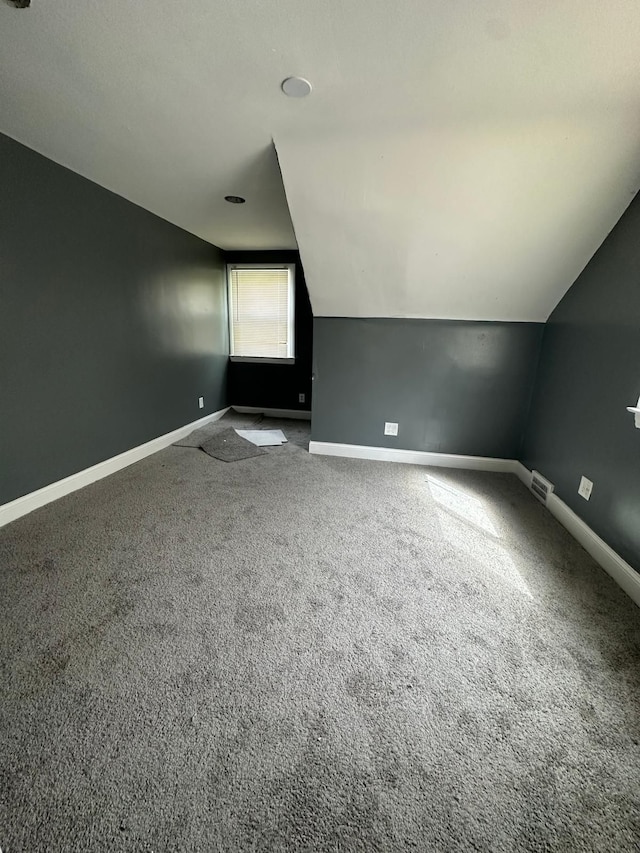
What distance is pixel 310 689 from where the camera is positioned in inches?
45.2

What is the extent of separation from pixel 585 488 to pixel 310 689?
198 centimetres

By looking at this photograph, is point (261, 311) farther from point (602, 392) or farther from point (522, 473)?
point (602, 392)

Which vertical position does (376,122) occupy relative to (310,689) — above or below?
above

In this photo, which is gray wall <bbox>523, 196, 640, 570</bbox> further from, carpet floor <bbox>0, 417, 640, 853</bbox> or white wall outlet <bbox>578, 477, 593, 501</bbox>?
carpet floor <bbox>0, 417, 640, 853</bbox>

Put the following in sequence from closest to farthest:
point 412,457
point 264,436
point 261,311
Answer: point 412,457
point 264,436
point 261,311

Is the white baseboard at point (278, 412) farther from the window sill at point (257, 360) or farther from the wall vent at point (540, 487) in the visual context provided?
the wall vent at point (540, 487)

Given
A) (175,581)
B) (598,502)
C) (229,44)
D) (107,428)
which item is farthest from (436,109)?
(107,428)

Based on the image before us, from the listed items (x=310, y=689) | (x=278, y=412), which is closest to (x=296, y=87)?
(x=310, y=689)

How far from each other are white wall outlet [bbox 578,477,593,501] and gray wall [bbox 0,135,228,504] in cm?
347

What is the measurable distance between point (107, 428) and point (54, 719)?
218cm

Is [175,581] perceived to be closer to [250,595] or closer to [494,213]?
[250,595]

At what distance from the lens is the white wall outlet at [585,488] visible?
80.3 inches

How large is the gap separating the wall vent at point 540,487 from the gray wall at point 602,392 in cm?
6

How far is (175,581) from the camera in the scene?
162 centimetres
